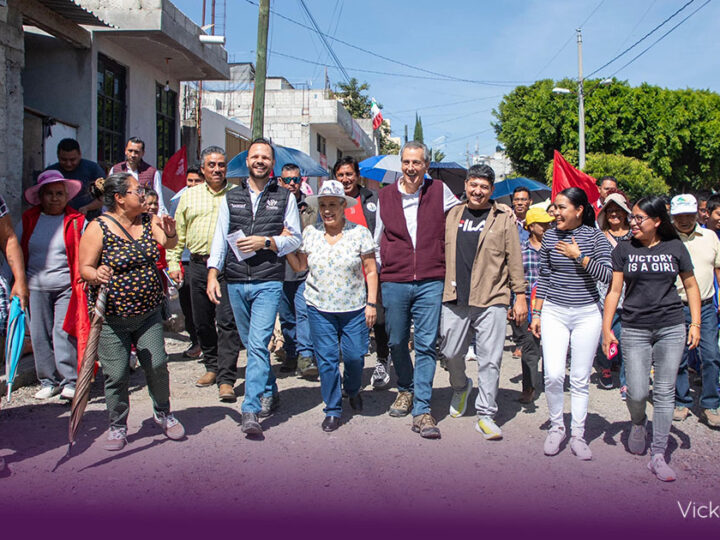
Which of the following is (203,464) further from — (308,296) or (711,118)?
(711,118)

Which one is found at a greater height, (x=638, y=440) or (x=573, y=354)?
(x=573, y=354)

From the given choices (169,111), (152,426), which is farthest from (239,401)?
(169,111)

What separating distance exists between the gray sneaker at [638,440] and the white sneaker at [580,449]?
0.31 metres

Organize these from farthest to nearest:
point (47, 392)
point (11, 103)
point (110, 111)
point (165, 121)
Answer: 1. point (165, 121)
2. point (110, 111)
3. point (11, 103)
4. point (47, 392)

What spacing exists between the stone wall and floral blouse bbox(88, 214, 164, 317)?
3.56 meters

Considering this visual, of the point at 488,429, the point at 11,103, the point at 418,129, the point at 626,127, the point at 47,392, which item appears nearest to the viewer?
the point at 488,429

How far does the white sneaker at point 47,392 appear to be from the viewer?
551cm

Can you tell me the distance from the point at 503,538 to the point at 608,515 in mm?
693

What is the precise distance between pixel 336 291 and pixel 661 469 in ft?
8.29

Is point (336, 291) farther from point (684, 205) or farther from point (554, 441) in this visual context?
point (684, 205)

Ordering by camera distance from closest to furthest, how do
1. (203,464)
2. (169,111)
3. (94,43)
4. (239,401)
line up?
1. (203,464)
2. (239,401)
3. (94,43)
4. (169,111)

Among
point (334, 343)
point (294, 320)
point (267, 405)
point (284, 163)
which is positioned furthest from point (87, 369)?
point (284, 163)

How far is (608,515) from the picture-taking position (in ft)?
11.3

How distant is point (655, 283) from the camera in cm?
436
